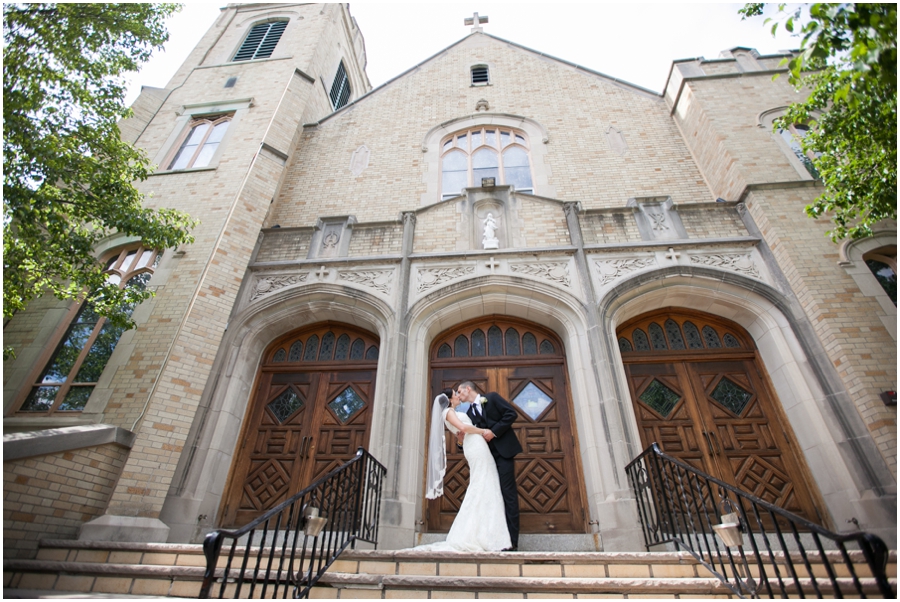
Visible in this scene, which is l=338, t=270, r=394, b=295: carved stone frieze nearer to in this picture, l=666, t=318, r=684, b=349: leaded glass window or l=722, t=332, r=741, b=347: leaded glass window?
l=666, t=318, r=684, b=349: leaded glass window

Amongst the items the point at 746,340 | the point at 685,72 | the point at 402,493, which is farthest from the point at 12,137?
the point at 685,72

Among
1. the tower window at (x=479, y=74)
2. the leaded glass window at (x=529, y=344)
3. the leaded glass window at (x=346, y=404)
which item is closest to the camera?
the leaded glass window at (x=346, y=404)

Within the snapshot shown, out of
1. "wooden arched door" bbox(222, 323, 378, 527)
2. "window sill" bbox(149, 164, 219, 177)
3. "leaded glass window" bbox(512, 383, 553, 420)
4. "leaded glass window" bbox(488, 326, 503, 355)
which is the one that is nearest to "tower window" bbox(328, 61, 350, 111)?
"window sill" bbox(149, 164, 219, 177)

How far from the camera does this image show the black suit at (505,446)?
4.97 m

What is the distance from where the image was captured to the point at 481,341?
7.76 metres

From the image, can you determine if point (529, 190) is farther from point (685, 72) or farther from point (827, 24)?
point (827, 24)

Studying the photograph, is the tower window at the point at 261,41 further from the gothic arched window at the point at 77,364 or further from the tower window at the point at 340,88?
the gothic arched window at the point at 77,364

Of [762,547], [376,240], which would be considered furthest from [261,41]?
[762,547]

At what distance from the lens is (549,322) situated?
295 inches

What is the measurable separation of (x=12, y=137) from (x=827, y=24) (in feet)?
27.0

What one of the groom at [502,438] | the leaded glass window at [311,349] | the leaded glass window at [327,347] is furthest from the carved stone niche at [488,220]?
the groom at [502,438]

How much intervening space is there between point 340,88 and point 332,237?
11.0 m

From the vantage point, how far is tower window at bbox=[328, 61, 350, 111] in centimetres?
1618

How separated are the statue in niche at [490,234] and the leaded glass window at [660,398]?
3.32 metres
